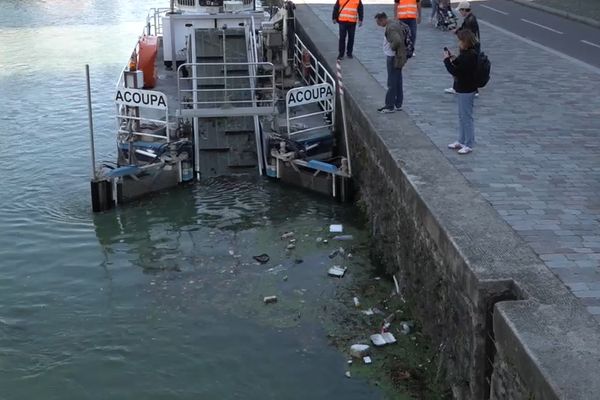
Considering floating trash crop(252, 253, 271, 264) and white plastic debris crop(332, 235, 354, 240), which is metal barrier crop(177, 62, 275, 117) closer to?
white plastic debris crop(332, 235, 354, 240)

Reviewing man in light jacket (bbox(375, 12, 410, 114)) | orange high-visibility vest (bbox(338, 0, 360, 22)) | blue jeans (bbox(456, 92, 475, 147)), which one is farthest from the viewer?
orange high-visibility vest (bbox(338, 0, 360, 22))

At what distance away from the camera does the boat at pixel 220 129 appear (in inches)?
510

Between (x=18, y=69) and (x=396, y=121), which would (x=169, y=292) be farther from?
(x=18, y=69)

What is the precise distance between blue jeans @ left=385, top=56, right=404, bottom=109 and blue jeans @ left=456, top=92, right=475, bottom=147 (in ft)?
5.90

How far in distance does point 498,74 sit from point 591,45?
6.15 meters

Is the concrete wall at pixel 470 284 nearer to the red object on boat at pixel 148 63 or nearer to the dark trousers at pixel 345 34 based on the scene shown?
the dark trousers at pixel 345 34

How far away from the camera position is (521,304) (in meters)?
6.01

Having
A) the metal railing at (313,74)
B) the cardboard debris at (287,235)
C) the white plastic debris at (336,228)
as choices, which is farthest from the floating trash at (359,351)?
the metal railing at (313,74)

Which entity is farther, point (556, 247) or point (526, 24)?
point (526, 24)

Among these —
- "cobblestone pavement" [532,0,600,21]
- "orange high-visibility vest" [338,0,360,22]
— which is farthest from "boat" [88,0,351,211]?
"cobblestone pavement" [532,0,600,21]

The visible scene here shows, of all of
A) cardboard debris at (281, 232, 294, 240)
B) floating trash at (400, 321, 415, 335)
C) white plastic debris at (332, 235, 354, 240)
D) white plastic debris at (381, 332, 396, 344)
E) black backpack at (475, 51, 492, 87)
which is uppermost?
black backpack at (475, 51, 492, 87)

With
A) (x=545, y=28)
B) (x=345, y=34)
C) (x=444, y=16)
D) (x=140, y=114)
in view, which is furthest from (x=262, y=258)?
(x=545, y=28)

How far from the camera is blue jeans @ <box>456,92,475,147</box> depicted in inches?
379

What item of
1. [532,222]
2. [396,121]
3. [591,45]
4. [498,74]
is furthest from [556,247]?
[591,45]
